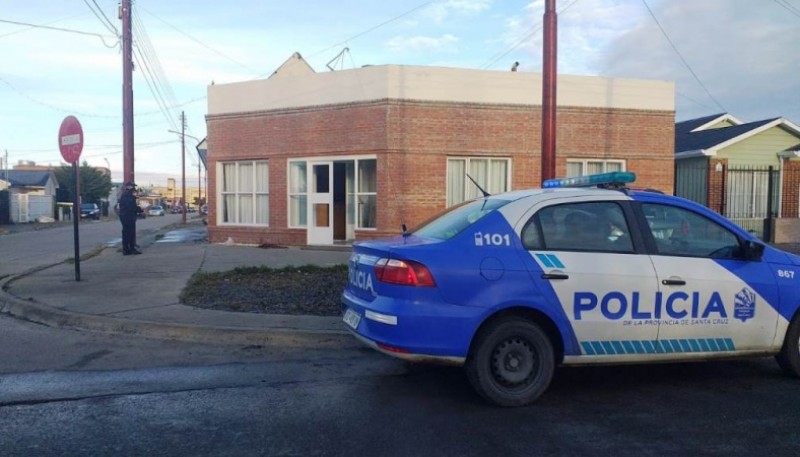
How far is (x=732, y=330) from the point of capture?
5.37 m

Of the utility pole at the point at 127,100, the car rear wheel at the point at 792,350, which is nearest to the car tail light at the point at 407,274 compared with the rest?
the car rear wheel at the point at 792,350

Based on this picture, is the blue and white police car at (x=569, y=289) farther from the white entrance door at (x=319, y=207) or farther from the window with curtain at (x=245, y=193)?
the window with curtain at (x=245, y=193)

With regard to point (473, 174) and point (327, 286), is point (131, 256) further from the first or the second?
point (473, 174)

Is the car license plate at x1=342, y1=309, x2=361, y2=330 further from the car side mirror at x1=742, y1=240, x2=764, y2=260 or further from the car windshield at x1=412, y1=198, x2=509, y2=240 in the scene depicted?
the car side mirror at x1=742, y1=240, x2=764, y2=260

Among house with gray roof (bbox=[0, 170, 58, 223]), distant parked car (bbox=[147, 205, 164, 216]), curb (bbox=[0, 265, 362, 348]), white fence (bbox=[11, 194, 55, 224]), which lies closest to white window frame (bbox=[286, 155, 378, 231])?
curb (bbox=[0, 265, 362, 348])

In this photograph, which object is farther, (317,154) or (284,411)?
(317,154)

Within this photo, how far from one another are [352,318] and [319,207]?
11.7 metres

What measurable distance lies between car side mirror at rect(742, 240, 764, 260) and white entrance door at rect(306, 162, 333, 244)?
12204 mm

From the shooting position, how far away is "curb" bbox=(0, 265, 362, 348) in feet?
22.6

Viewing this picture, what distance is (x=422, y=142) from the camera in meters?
15.5

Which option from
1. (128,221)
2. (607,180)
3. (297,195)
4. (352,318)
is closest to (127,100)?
(128,221)

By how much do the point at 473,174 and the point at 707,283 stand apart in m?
10.8

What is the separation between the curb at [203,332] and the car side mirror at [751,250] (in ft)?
12.4

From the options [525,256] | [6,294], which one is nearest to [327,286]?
[6,294]
